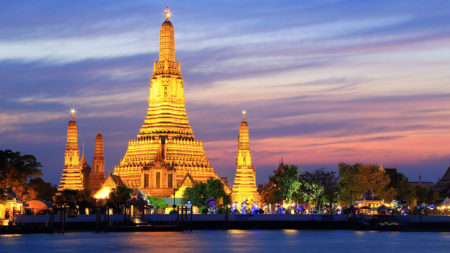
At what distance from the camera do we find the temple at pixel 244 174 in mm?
Result: 146625

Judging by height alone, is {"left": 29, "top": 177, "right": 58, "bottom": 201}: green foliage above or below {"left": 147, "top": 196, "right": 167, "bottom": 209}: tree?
above

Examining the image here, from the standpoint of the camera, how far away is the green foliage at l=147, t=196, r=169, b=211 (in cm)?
13850

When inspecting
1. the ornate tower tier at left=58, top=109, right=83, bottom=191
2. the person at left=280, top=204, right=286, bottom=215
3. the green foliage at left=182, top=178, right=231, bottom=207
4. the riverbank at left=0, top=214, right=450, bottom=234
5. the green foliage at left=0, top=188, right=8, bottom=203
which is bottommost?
the riverbank at left=0, top=214, right=450, bottom=234

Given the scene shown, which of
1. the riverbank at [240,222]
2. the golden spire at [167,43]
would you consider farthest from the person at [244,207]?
the golden spire at [167,43]

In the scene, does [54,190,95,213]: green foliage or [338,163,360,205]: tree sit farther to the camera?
[338,163,360,205]: tree

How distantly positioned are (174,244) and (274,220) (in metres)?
22.9

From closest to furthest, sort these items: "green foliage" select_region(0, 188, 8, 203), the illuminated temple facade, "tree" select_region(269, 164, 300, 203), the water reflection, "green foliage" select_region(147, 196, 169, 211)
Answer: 1. the water reflection
2. "green foliage" select_region(0, 188, 8, 203)
3. "tree" select_region(269, 164, 300, 203)
4. "green foliage" select_region(147, 196, 169, 211)
5. the illuminated temple facade

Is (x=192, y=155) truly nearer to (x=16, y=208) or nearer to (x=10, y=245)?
(x=16, y=208)

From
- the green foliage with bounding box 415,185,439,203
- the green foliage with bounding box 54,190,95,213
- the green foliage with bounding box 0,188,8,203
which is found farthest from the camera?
the green foliage with bounding box 415,185,439,203

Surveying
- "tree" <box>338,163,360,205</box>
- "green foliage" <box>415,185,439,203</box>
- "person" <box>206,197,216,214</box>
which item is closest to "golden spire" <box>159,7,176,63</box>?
"person" <box>206,197,216,214</box>

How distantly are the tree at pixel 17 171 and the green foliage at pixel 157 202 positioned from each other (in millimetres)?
19765

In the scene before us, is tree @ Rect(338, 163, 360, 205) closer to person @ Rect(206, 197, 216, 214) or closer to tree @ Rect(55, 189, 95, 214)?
person @ Rect(206, 197, 216, 214)

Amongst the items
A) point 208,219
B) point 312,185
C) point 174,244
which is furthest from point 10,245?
point 312,185

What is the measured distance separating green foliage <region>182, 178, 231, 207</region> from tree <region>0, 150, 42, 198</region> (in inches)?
938
